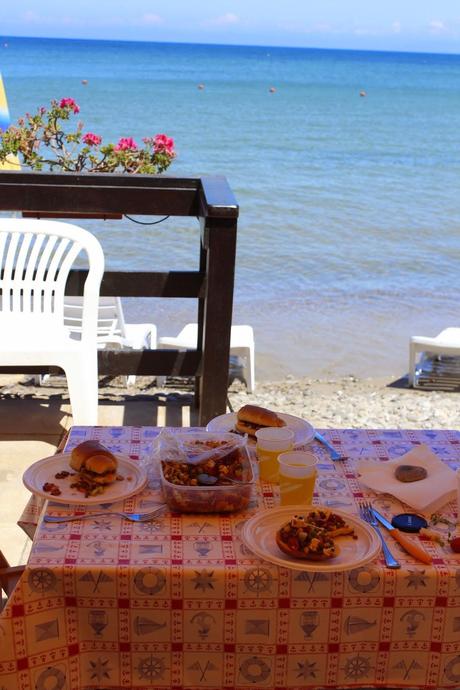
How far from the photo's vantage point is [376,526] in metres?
1.60

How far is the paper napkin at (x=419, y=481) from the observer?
67.1 inches

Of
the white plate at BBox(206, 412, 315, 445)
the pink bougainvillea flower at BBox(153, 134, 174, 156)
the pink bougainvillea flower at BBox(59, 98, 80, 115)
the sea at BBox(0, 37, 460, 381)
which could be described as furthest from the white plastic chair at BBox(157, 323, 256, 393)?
the white plate at BBox(206, 412, 315, 445)

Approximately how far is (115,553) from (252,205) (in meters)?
11.2

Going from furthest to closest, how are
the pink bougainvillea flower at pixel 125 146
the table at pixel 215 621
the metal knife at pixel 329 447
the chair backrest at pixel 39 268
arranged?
the pink bougainvillea flower at pixel 125 146, the chair backrest at pixel 39 268, the metal knife at pixel 329 447, the table at pixel 215 621

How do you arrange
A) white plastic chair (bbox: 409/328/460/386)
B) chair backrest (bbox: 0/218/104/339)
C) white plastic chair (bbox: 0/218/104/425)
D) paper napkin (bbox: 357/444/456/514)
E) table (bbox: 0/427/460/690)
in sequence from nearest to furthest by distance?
1. table (bbox: 0/427/460/690)
2. paper napkin (bbox: 357/444/456/514)
3. white plastic chair (bbox: 0/218/104/425)
4. chair backrest (bbox: 0/218/104/339)
5. white plastic chair (bbox: 409/328/460/386)

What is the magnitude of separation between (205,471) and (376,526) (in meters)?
0.33

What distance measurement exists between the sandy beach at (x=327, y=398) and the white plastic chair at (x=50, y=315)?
692 millimetres

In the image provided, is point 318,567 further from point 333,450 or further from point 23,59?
point 23,59

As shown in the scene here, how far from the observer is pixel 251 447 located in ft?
6.40

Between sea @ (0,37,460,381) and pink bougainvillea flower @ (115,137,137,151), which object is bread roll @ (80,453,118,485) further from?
pink bougainvillea flower @ (115,137,137,151)

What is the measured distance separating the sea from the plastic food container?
2.03 m

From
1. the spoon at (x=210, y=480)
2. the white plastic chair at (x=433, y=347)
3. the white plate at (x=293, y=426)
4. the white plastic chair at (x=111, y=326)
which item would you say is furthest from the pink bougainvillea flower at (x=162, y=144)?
the spoon at (x=210, y=480)

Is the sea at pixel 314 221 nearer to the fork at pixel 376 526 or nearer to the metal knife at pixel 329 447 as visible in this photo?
the metal knife at pixel 329 447

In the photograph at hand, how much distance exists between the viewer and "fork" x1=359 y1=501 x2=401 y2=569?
1.46m
